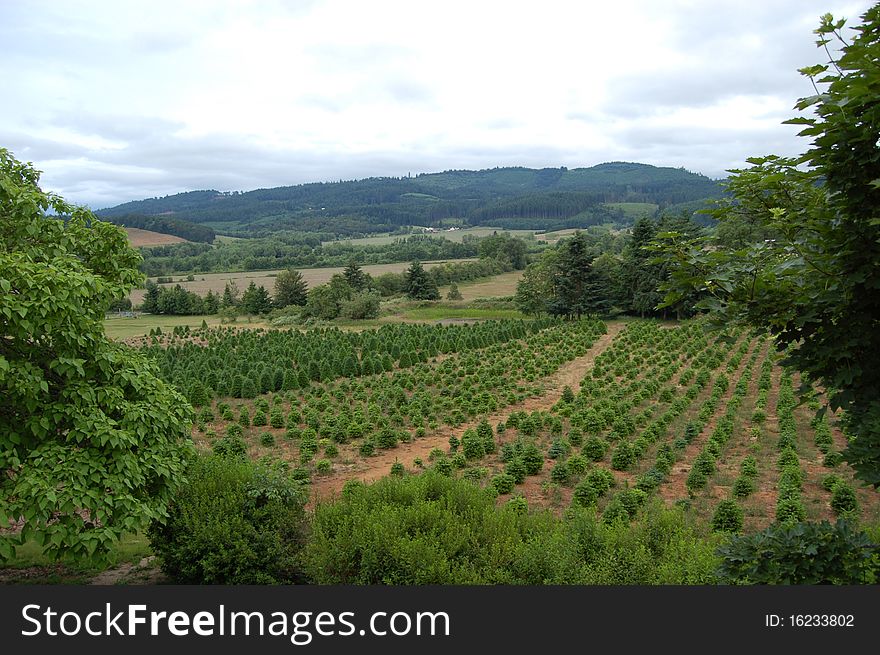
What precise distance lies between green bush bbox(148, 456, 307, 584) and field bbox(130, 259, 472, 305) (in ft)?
225

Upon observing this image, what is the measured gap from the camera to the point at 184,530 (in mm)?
7422

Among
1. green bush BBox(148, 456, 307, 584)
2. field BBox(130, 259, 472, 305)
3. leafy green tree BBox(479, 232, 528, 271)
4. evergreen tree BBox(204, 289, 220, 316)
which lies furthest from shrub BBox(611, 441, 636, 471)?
leafy green tree BBox(479, 232, 528, 271)

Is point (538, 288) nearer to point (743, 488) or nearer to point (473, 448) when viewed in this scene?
point (473, 448)

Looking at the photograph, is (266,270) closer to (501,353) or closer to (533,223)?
(501,353)

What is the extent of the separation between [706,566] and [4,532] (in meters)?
12.4

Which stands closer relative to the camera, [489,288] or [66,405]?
[66,405]

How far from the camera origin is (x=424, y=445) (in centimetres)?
1811

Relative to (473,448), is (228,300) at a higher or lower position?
higher

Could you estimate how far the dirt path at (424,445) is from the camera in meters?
14.8

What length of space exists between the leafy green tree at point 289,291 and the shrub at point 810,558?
61.1m

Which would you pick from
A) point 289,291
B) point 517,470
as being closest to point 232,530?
point 517,470

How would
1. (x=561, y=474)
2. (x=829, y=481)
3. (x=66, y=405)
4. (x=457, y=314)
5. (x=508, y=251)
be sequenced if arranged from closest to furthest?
(x=66, y=405)
(x=829, y=481)
(x=561, y=474)
(x=457, y=314)
(x=508, y=251)

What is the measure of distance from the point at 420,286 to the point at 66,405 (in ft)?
196

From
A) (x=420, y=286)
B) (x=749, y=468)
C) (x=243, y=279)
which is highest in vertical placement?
(x=243, y=279)
